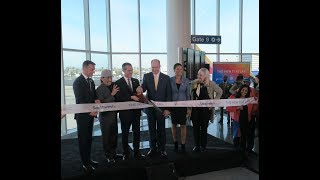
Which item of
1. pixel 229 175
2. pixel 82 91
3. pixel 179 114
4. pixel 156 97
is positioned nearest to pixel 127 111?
pixel 156 97

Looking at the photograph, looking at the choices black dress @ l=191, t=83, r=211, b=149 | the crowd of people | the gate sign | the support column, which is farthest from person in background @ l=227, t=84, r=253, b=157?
the support column

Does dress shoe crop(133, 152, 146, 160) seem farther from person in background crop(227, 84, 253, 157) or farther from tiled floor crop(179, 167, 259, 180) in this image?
person in background crop(227, 84, 253, 157)

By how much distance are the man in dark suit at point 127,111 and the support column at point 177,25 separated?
182 inches

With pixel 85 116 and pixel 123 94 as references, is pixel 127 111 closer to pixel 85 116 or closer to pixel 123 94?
pixel 123 94

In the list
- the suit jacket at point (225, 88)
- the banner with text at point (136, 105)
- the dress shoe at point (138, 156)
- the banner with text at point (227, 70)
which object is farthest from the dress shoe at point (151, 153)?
the banner with text at point (227, 70)

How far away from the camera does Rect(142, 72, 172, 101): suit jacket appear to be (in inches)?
178

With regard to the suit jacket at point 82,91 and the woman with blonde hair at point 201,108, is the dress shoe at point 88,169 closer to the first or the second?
the suit jacket at point 82,91

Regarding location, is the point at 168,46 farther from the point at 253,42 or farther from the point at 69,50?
the point at 253,42

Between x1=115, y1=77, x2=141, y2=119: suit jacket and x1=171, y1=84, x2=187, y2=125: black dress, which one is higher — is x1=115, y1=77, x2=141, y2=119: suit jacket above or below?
above

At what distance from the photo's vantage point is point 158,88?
455 cm

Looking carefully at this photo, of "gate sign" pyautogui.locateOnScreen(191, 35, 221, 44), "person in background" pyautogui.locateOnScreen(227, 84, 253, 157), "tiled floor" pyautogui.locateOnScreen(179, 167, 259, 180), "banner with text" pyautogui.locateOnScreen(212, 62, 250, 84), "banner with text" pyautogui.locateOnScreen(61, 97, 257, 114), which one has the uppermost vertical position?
"gate sign" pyautogui.locateOnScreen(191, 35, 221, 44)

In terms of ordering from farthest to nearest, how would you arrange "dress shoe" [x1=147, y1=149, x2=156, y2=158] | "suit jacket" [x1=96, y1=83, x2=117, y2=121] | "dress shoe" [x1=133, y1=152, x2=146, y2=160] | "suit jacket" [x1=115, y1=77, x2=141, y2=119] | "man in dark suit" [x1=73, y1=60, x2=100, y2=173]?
"dress shoe" [x1=147, y1=149, x2=156, y2=158] < "dress shoe" [x1=133, y1=152, x2=146, y2=160] < "suit jacket" [x1=115, y1=77, x2=141, y2=119] < "suit jacket" [x1=96, y1=83, x2=117, y2=121] < "man in dark suit" [x1=73, y1=60, x2=100, y2=173]
